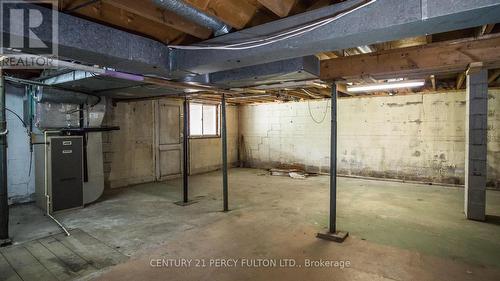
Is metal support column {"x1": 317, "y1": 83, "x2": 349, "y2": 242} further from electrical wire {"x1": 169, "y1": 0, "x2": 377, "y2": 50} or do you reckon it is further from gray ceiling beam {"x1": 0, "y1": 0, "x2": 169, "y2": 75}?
gray ceiling beam {"x1": 0, "y1": 0, "x2": 169, "y2": 75}

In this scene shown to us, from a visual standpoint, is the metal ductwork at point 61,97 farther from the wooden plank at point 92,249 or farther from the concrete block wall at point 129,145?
the wooden plank at point 92,249

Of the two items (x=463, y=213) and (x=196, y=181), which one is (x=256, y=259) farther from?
(x=196, y=181)

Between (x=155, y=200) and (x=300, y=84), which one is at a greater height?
(x=300, y=84)

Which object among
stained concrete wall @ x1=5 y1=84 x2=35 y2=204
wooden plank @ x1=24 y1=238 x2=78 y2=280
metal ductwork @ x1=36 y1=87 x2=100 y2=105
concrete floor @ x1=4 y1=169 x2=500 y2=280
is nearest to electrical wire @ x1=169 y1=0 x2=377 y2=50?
concrete floor @ x1=4 y1=169 x2=500 y2=280

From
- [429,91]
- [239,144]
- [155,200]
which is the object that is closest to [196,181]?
[155,200]

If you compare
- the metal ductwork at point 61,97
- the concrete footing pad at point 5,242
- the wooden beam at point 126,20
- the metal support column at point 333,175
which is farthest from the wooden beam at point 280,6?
the metal ductwork at point 61,97

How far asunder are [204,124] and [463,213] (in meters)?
6.23

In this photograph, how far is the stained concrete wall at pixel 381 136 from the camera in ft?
19.2

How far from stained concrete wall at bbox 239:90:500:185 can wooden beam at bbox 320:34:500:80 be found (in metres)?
3.42

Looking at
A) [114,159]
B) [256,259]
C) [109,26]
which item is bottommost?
[256,259]

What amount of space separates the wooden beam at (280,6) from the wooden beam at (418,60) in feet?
4.43

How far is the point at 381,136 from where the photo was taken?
21.9 ft

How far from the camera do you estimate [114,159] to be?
575 cm

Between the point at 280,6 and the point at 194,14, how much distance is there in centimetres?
56
